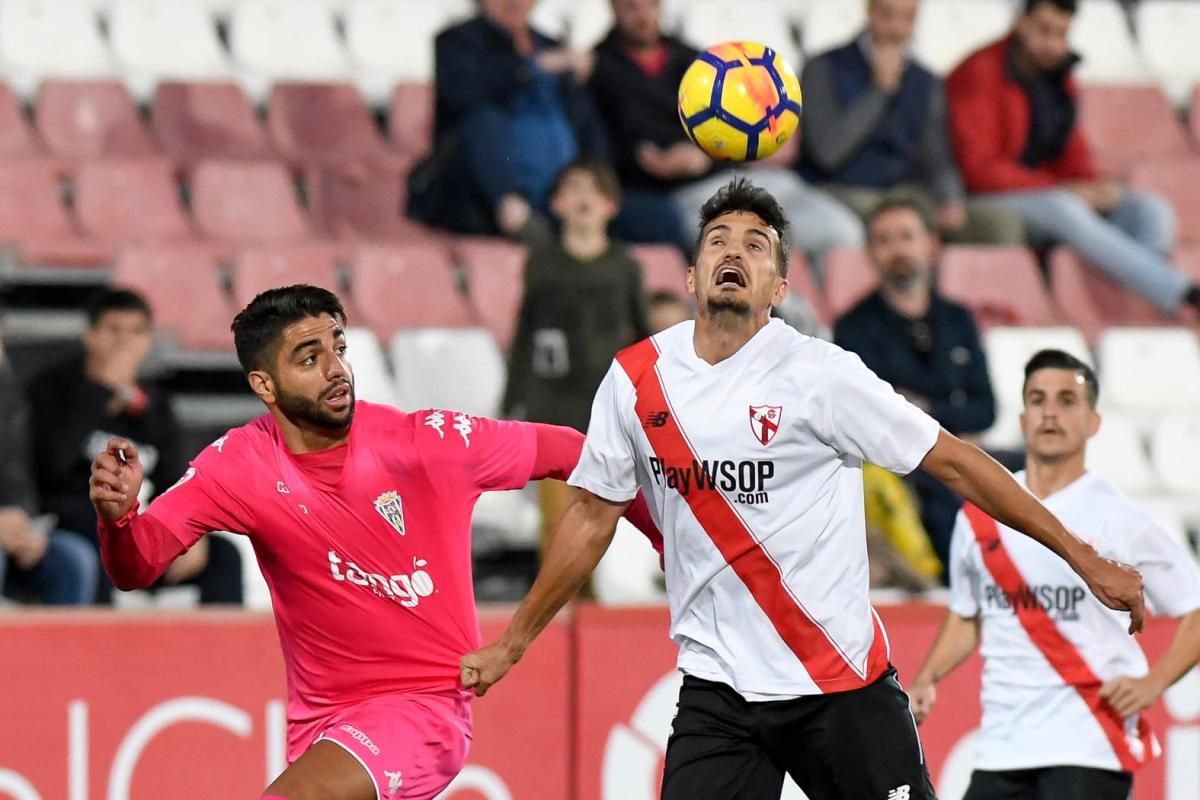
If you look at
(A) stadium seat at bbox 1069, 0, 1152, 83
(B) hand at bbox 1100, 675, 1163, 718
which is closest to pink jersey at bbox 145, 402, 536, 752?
(B) hand at bbox 1100, 675, 1163, 718

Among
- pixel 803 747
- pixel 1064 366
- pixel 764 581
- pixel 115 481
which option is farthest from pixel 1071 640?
pixel 115 481

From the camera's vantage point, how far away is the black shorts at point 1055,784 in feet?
19.3

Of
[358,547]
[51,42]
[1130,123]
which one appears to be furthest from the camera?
[1130,123]

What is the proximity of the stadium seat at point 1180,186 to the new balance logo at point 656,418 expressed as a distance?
8.03 metres

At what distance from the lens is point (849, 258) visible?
1048cm

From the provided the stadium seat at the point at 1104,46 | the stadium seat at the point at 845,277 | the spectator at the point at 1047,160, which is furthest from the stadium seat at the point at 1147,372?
the stadium seat at the point at 1104,46

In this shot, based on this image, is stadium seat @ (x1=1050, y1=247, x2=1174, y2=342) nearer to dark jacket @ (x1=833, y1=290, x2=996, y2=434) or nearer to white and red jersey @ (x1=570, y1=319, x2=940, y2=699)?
dark jacket @ (x1=833, y1=290, x2=996, y2=434)

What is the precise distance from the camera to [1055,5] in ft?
35.7

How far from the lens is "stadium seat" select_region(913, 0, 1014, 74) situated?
12695mm

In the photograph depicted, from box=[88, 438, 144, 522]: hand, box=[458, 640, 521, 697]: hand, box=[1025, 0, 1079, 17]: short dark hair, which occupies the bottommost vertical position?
box=[458, 640, 521, 697]: hand

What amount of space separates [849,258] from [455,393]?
2.45 metres

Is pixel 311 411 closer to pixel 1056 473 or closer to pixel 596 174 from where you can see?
pixel 1056 473

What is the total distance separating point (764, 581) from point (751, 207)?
37.5 inches

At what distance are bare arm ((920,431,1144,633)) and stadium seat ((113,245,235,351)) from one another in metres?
5.62
